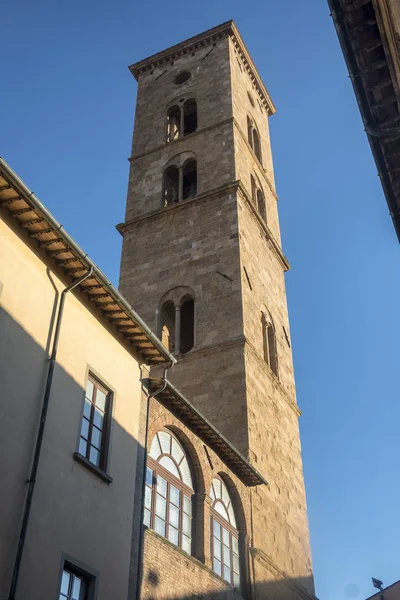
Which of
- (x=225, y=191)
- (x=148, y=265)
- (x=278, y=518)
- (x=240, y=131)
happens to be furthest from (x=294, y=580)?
(x=240, y=131)

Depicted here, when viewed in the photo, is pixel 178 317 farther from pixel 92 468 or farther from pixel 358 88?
pixel 358 88

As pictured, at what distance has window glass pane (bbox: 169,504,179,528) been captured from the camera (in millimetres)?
13697

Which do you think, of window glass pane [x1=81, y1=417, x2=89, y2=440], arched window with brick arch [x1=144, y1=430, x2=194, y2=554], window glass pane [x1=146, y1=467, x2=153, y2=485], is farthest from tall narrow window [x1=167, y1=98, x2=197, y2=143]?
window glass pane [x1=81, y1=417, x2=89, y2=440]

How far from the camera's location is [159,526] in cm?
1314

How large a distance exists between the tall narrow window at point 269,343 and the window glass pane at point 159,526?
31.3ft

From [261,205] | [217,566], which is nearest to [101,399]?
[217,566]

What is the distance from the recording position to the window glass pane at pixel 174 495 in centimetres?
1394

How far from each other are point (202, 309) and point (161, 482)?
28.1ft

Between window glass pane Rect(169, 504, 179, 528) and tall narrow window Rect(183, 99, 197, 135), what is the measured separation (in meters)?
19.3

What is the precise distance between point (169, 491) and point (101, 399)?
272 centimetres

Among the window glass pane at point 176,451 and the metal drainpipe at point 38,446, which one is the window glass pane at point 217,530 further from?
the metal drainpipe at point 38,446

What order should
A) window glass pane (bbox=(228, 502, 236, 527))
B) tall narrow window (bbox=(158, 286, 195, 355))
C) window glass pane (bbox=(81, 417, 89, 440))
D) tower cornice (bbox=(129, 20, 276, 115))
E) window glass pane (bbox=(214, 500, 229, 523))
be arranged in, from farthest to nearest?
tower cornice (bbox=(129, 20, 276, 115))
tall narrow window (bbox=(158, 286, 195, 355))
window glass pane (bbox=(228, 502, 236, 527))
window glass pane (bbox=(214, 500, 229, 523))
window glass pane (bbox=(81, 417, 89, 440))

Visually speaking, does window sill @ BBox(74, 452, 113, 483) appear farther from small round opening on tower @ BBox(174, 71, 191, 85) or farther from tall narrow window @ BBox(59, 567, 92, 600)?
small round opening on tower @ BBox(174, 71, 191, 85)

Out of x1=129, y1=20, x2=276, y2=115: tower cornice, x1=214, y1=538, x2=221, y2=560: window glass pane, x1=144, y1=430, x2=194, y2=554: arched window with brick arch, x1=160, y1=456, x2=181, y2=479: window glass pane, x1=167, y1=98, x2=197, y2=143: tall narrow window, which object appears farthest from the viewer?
x1=129, y1=20, x2=276, y2=115: tower cornice
